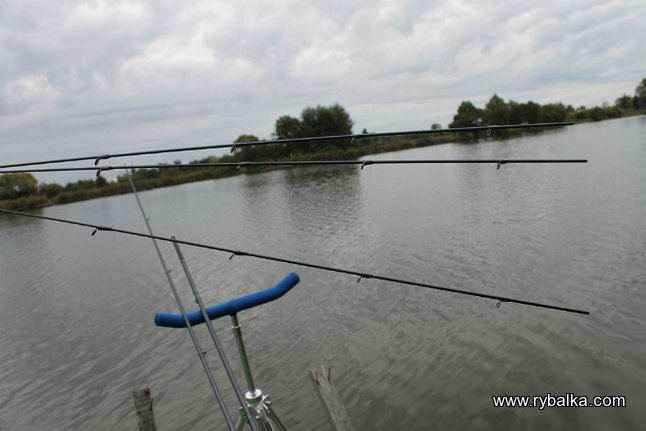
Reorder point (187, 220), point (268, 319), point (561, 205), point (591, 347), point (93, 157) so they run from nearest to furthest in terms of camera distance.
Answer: point (93, 157), point (591, 347), point (268, 319), point (561, 205), point (187, 220)

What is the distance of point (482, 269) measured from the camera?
8.95 meters

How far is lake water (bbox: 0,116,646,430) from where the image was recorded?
5234mm

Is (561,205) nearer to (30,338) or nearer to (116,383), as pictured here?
(116,383)

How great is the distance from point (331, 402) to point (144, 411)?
83.7 inches

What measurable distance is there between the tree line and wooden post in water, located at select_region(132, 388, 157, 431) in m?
53.4

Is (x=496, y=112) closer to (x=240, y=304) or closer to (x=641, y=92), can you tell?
(x=641, y=92)

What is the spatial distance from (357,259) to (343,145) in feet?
231

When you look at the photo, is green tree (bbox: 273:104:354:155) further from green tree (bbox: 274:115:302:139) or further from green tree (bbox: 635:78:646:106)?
green tree (bbox: 635:78:646:106)

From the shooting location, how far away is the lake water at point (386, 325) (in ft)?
17.2

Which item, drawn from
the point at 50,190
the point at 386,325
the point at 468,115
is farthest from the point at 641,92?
the point at 50,190

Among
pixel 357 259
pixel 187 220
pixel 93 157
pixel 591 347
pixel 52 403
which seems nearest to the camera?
pixel 93 157

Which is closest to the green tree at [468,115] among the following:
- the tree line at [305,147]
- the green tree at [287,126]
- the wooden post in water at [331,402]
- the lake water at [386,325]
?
the tree line at [305,147]

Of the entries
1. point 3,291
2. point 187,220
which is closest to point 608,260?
point 3,291

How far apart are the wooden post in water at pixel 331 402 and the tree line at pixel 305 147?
54119 mm
